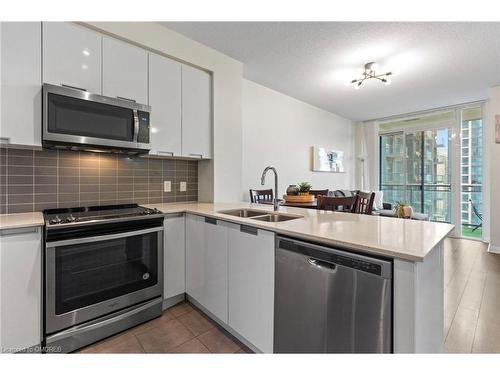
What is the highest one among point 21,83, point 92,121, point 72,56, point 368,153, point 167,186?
point 72,56

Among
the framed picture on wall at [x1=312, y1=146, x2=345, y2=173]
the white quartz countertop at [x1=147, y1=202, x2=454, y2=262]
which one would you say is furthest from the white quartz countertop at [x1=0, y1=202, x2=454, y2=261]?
the framed picture on wall at [x1=312, y1=146, x2=345, y2=173]

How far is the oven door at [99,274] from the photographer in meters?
1.50

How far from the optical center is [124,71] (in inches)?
81.1

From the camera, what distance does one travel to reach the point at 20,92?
160 centimetres

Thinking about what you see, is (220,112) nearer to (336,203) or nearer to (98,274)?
(336,203)

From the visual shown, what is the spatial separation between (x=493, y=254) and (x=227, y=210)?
4.30 metres

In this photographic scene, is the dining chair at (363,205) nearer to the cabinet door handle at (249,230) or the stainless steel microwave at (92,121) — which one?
the cabinet door handle at (249,230)

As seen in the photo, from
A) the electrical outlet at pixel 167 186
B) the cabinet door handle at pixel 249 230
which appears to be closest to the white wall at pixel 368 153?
the electrical outlet at pixel 167 186

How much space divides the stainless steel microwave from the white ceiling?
3.29ft

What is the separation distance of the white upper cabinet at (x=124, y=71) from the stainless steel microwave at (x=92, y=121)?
121 mm

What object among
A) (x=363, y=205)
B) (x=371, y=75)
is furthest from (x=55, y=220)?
(x=371, y=75)

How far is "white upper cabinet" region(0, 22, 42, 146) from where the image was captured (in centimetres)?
155

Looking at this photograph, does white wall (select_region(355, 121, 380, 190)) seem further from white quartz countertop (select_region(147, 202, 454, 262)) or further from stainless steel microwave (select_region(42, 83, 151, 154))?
stainless steel microwave (select_region(42, 83, 151, 154))

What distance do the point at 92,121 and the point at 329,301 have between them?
1994 millimetres
